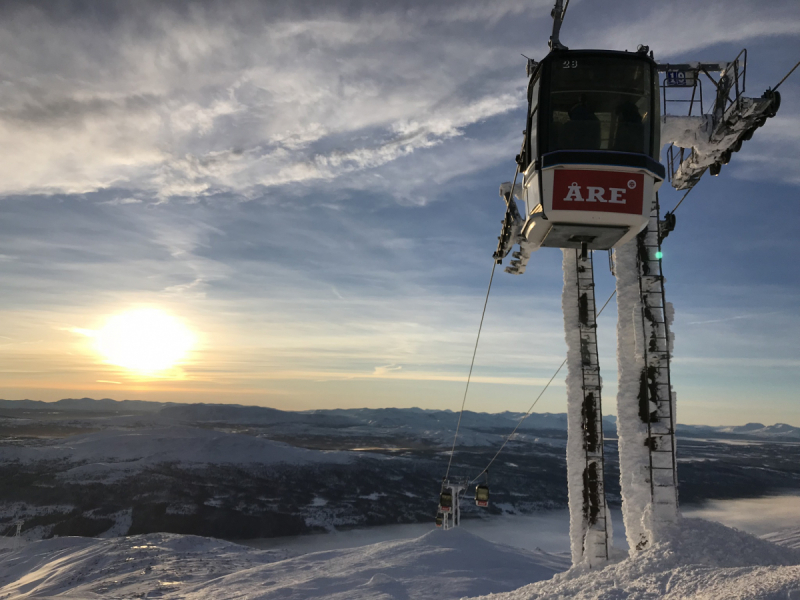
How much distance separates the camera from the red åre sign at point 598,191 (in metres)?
8.30

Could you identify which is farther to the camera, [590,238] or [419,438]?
[419,438]

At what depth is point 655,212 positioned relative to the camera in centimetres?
1254

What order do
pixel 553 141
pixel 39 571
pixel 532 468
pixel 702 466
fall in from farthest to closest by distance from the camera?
pixel 702 466 < pixel 532 468 < pixel 39 571 < pixel 553 141

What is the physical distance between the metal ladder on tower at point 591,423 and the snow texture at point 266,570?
596 centimetres

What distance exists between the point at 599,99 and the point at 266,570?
2367 cm

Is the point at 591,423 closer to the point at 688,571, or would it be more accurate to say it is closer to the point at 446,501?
the point at 688,571

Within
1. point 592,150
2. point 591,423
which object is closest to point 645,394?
point 591,423

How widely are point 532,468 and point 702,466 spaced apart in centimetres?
5306

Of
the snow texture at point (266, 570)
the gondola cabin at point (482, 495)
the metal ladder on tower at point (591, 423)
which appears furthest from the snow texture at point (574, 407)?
the gondola cabin at point (482, 495)

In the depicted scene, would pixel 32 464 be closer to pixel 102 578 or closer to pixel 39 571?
pixel 39 571

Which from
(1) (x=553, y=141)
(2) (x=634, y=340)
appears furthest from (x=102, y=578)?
(1) (x=553, y=141)

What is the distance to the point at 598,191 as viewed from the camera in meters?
8.38

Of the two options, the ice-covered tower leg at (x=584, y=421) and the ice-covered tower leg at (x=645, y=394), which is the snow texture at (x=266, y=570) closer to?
the ice-covered tower leg at (x=584, y=421)

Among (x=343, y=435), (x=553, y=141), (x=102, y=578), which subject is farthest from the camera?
(x=343, y=435)
